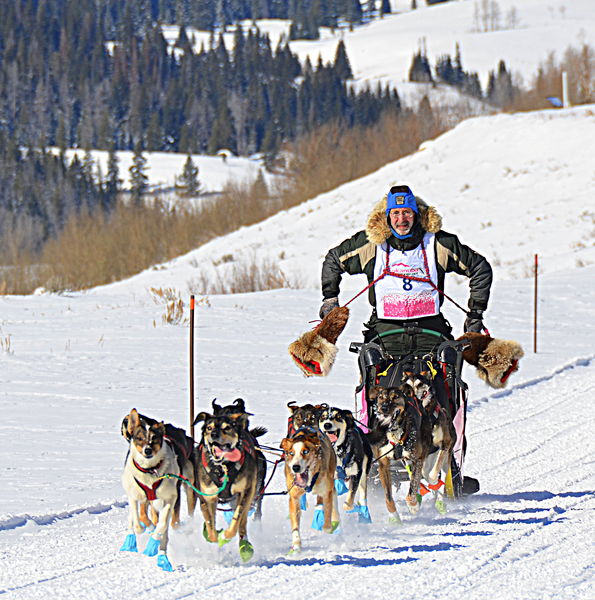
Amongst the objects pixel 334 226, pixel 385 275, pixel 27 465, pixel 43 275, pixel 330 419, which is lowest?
pixel 43 275

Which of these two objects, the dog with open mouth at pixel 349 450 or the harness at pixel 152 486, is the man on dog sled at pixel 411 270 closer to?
the dog with open mouth at pixel 349 450

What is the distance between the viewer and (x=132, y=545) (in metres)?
5.62

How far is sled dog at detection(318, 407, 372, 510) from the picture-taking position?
5832mm

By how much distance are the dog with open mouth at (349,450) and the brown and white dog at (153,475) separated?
88 centimetres

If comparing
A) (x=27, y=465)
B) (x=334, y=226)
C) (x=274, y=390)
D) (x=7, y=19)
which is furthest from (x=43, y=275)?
(x=7, y=19)

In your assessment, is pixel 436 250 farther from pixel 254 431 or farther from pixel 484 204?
pixel 484 204

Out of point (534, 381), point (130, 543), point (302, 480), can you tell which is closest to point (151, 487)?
point (130, 543)

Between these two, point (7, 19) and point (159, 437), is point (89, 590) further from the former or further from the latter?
point (7, 19)

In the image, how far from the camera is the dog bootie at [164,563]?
5.36 m

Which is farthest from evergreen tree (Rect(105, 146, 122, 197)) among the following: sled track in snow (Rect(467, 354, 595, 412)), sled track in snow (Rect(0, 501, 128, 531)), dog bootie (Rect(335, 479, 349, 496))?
dog bootie (Rect(335, 479, 349, 496))

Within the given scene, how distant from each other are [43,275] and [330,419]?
4884 centimetres

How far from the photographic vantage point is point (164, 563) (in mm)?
5363

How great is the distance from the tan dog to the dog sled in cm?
105

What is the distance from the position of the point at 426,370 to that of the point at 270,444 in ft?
9.13
